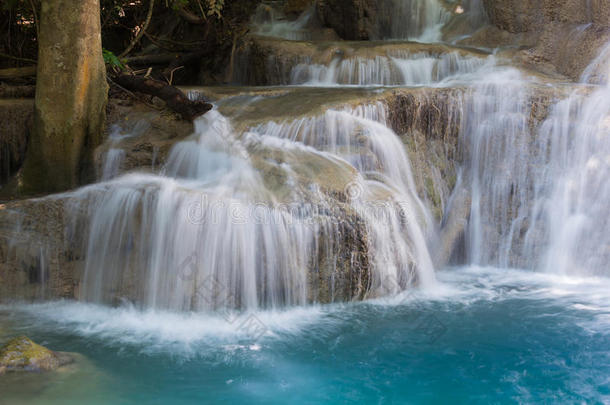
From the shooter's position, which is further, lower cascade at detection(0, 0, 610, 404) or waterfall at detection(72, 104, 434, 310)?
waterfall at detection(72, 104, 434, 310)

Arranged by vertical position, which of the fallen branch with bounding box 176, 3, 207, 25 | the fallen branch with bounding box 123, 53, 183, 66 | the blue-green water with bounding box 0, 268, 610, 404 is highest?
the fallen branch with bounding box 176, 3, 207, 25

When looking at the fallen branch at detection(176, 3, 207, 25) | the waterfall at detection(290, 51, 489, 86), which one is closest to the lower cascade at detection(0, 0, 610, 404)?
the waterfall at detection(290, 51, 489, 86)

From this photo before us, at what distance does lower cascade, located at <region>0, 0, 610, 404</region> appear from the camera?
4.43 m

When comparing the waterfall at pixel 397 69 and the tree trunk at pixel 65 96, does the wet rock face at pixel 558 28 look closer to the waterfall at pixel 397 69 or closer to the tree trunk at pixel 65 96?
the waterfall at pixel 397 69

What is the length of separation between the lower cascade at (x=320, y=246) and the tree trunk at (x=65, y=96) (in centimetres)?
9

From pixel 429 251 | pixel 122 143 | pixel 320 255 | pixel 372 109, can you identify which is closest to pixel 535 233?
pixel 429 251

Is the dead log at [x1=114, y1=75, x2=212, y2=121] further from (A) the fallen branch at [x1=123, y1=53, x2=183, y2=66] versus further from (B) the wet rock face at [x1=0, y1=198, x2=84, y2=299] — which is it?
(A) the fallen branch at [x1=123, y1=53, x2=183, y2=66]

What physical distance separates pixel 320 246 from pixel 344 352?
1.25 metres

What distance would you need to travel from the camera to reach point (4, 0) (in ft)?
27.7

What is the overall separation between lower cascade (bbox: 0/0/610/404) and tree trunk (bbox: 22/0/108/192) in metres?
0.09

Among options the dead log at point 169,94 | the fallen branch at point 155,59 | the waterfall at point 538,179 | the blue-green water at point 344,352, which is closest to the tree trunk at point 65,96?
the dead log at point 169,94

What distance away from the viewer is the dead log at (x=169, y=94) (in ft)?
24.0

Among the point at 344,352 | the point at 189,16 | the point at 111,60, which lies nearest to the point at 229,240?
the point at 344,352

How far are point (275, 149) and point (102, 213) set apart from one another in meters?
1.85
